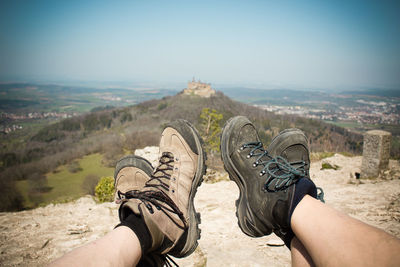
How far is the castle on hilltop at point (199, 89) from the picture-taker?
5729 centimetres

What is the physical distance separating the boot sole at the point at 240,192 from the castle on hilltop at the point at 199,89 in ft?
180

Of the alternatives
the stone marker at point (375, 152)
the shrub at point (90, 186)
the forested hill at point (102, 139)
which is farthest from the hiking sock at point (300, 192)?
the shrub at point (90, 186)

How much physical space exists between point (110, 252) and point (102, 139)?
122ft

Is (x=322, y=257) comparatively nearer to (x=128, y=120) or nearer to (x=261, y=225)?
(x=261, y=225)

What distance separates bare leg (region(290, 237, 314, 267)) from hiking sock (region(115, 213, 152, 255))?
89 centimetres

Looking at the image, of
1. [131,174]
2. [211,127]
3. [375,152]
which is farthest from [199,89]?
[131,174]

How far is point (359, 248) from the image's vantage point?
897 millimetres

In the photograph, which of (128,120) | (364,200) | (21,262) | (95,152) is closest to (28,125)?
(95,152)

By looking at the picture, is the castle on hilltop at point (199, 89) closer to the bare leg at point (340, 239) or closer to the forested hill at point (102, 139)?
the forested hill at point (102, 139)

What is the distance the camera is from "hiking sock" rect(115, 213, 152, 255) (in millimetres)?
1204

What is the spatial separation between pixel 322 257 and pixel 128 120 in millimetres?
48729

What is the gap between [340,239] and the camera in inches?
38.4

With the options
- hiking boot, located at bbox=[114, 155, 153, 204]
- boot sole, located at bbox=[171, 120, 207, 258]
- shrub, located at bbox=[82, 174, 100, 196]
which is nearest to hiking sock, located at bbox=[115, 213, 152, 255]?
boot sole, located at bbox=[171, 120, 207, 258]

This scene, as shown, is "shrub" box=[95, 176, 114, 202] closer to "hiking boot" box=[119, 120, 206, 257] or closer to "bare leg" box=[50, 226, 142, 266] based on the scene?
"hiking boot" box=[119, 120, 206, 257]
